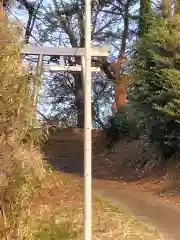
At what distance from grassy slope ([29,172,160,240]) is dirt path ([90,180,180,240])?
0.37 meters

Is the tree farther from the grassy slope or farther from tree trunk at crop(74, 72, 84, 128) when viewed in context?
the grassy slope

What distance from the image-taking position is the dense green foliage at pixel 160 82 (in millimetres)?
14406

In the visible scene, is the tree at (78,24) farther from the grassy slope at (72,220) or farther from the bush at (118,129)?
the grassy slope at (72,220)


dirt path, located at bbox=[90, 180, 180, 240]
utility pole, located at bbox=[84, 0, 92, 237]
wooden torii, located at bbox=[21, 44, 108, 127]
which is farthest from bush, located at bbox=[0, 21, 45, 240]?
dirt path, located at bbox=[90, 180, 180, 240]

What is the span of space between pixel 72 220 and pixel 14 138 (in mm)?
3312

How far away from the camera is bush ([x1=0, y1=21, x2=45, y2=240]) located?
7961 millimetres

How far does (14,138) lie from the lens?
807 cm

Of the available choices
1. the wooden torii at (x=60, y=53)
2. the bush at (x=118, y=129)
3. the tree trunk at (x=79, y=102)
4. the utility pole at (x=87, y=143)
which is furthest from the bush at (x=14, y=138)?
the tree trunk at (x=79, y=102)

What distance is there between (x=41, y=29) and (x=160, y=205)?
2203cm

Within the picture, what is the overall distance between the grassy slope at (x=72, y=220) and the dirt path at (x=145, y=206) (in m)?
0.37

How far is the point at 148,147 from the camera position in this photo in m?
20.0

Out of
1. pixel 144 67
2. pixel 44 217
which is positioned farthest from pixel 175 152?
pixel 44 217

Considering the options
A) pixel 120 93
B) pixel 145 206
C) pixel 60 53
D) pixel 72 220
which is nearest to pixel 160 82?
pixel 145 206

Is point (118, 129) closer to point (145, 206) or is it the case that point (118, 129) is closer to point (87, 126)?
point (145, 206)
